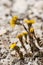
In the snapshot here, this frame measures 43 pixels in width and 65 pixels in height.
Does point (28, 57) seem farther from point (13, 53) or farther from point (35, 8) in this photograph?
point (35, 8)

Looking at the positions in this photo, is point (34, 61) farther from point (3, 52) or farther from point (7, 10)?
point (7, 10)

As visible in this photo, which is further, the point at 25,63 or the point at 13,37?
the point at 13,37

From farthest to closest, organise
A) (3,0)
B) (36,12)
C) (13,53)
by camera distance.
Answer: (3,0) → (36,12) → (13,53)

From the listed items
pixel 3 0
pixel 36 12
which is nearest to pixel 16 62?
pixel 36 12

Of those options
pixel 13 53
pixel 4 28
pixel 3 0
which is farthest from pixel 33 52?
pixel 3 0

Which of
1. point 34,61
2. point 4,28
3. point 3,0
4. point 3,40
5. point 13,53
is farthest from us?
point 3,0

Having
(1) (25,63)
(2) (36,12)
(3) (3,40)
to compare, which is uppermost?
(2) (36,12)

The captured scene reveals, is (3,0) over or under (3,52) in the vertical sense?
over
